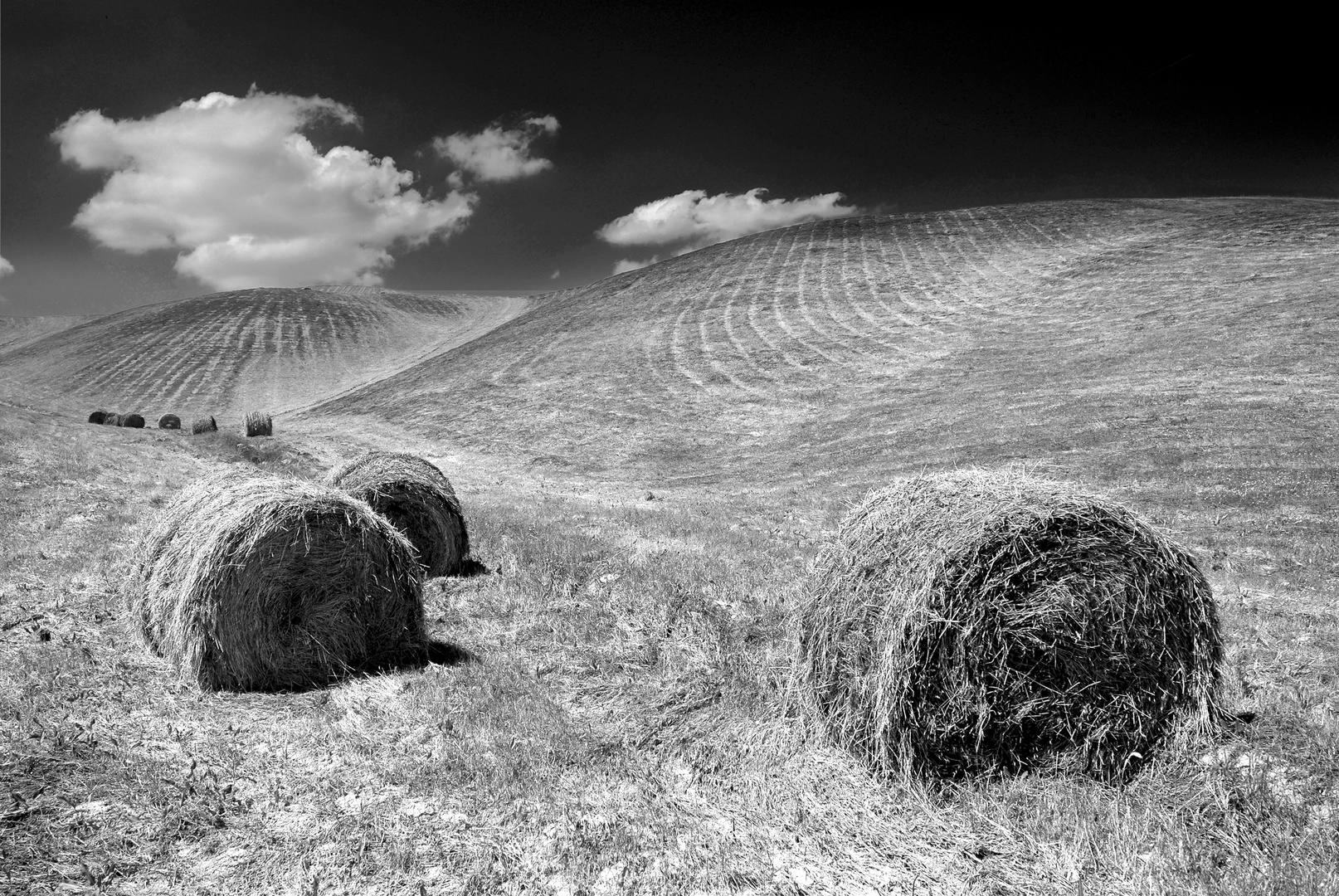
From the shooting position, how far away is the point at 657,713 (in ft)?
19.4

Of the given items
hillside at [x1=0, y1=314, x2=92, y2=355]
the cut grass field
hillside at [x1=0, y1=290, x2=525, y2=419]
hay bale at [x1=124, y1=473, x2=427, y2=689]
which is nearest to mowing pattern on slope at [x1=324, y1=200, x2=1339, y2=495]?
the cut grass field

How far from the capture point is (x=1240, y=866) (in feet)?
13.1

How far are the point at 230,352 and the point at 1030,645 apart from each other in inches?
2631

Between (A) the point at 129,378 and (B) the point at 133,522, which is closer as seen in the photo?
(B) the point at 133,522

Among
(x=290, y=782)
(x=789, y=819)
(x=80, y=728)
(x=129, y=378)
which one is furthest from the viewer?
(x=129, y=378)

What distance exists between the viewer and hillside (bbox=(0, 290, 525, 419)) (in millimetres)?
48156

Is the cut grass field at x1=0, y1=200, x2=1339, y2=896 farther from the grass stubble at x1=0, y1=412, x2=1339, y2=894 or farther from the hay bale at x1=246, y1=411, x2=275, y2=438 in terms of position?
Result: the hay bale at x1=246, y1=411, x2=275, y2=438

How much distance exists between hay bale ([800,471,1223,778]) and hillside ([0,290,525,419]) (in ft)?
154

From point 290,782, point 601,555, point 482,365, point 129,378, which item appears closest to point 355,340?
point 129,378

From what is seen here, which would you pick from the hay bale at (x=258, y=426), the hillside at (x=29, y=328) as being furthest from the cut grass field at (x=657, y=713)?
the hillside at (x=29, y=328)

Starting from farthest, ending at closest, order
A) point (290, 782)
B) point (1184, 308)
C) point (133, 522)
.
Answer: point (1184, 308)
point (133, 522)
point (290, 782)

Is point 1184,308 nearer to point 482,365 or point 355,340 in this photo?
point 482,365

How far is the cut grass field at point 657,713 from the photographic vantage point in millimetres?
4160

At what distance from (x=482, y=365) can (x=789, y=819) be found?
42.8 meters
